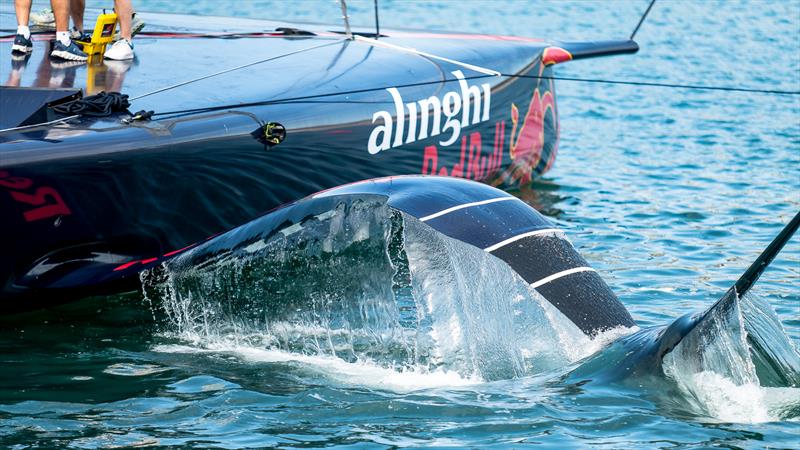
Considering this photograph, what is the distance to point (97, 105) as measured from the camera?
18.3 feet

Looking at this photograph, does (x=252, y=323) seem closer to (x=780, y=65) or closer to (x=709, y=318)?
(x=709, y=318)

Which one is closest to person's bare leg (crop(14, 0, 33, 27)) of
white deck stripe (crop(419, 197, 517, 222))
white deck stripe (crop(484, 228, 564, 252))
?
white deck stripe (crop(419, 197, 517, 222))

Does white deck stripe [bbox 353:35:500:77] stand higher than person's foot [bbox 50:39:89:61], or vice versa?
person's foot [bbox 50:39:89:61]

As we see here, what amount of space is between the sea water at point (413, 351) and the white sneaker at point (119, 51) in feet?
4.30

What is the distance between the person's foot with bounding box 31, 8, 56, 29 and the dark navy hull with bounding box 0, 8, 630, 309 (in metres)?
0.57

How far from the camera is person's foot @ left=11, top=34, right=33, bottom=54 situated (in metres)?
6.41

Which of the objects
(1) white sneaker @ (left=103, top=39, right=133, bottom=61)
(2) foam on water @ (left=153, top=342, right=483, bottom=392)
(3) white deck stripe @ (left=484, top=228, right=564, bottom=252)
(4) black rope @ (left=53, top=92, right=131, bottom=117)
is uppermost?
(1) white sneaker @ (left=103, top=39, right=133, bottom=61)

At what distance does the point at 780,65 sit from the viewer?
54.4 feet

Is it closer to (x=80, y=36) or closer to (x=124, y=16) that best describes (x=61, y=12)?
(x=124, y=16)

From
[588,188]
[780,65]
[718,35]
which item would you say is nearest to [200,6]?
[718,35]

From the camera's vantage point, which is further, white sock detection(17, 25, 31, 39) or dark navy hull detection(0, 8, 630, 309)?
white sock detection(17, 25, 31, 39)

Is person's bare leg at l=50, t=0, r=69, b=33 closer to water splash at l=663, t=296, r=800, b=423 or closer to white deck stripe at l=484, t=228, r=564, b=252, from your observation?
white deck stripe at l=484, t=228, r=564, b=252

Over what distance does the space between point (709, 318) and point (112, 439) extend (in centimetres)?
229

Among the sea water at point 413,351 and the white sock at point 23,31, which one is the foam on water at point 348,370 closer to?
the sea water at point 413,351
